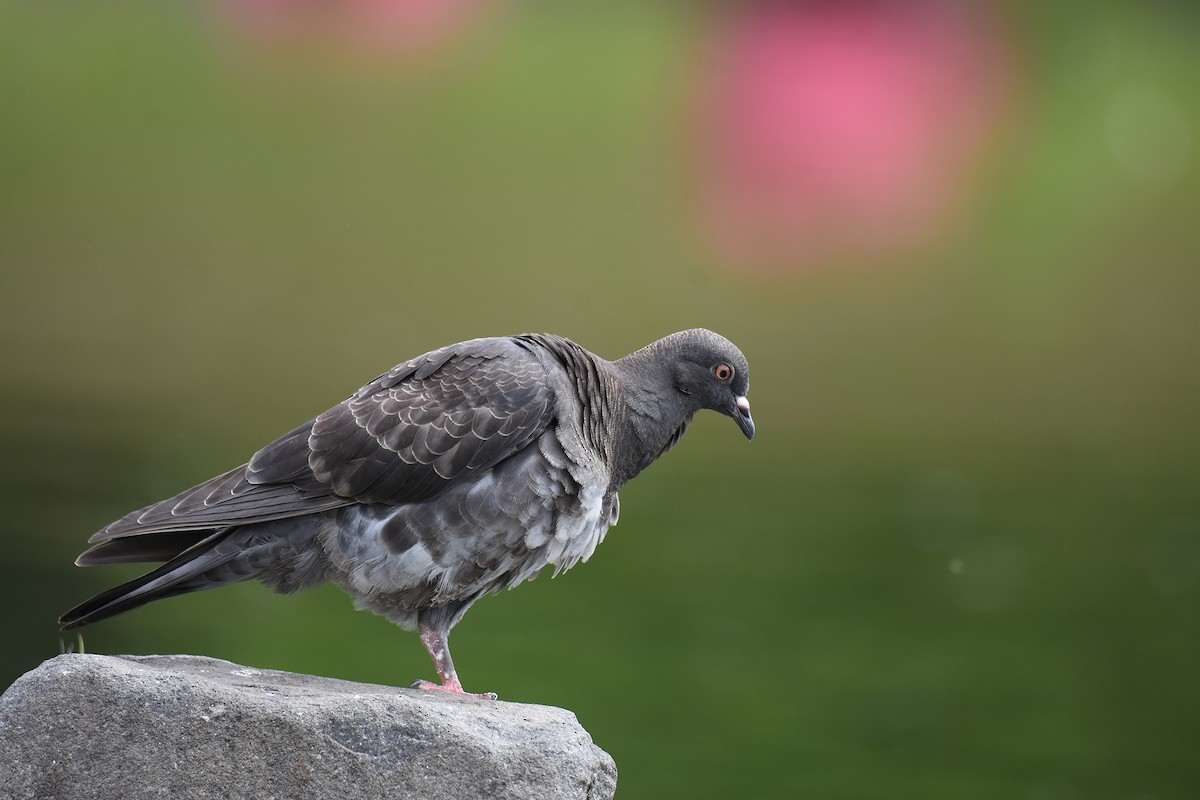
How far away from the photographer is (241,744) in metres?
4.66

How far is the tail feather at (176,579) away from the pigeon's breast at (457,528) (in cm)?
36

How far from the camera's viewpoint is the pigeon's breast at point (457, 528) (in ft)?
18.9

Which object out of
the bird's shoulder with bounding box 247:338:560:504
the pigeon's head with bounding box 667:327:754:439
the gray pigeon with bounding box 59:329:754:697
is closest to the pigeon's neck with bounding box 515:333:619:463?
the gray pigeon with bounding box 59:329:754:697

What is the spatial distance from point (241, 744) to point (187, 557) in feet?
3.75

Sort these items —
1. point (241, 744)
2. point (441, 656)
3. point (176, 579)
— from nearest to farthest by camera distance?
point (241, 744)
point (176, 579)
point (441, 656)

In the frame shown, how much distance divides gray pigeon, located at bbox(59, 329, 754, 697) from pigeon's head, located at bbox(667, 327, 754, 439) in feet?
1.64

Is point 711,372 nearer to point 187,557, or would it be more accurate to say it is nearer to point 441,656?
point 441,656

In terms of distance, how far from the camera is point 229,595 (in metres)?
13.4

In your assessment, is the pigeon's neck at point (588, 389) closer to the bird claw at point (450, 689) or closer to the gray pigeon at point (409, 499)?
the gray pigeon at point (409, 499)

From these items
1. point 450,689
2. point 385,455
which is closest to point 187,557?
point 385,455

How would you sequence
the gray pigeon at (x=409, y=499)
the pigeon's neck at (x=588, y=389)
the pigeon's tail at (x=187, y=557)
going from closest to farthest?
the pigeon's tail at (x=187, y=557) < the gray pigeon at (x=409, y=499) < the pigeon's neck at (x=588, y=389)

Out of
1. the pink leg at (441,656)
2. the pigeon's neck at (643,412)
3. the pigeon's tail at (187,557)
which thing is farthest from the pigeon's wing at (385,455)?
the pink leg at (441,656)

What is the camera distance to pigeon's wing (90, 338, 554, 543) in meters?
5.67

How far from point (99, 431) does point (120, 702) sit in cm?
955
